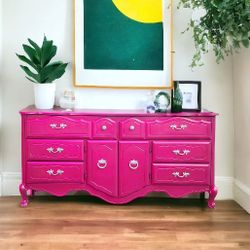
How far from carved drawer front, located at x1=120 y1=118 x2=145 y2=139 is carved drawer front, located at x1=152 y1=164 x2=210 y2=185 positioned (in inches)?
11.5

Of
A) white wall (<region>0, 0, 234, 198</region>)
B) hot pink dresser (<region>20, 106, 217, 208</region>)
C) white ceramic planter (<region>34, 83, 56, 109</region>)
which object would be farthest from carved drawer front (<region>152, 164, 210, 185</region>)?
white ceramic planter (<region>34, 83, 56, 109</region>)

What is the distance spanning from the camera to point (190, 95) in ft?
11.5

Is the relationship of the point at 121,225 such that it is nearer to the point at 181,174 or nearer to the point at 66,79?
the point at 181,174

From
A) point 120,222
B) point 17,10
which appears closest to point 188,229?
point 120,222

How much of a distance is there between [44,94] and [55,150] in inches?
19.3

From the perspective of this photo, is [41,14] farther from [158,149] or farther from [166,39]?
[158,149]

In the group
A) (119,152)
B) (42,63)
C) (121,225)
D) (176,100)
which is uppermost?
(42,63)

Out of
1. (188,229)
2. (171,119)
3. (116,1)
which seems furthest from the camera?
(116,1)

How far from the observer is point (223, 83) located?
12.2 feet

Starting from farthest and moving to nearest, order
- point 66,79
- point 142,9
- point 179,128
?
1. point 66,79
2. point 142,9
3. point 179,128

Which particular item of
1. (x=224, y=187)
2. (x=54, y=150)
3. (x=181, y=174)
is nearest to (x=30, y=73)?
(x=54, y=150)

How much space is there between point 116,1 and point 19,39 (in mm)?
933

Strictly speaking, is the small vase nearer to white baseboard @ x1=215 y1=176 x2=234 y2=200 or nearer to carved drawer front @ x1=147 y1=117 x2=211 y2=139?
carved drawer front @ x1=147 y1=117 x2=211 y2=139

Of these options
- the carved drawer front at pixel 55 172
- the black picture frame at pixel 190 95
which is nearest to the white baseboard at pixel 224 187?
the black picture frame at pixel 190 95
